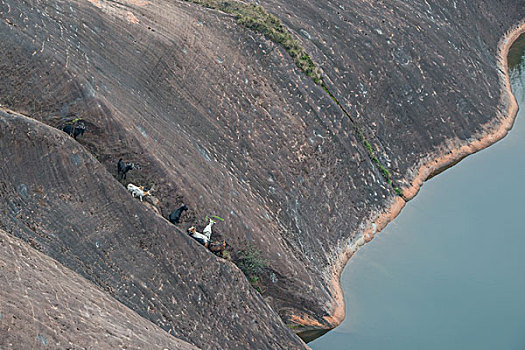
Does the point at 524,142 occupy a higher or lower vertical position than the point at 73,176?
higher

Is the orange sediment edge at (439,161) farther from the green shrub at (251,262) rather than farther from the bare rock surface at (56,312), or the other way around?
the bare rock surface at (56,312)

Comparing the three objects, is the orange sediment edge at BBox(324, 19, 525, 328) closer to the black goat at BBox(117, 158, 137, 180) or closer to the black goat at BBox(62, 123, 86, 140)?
the black goat at BBox(117, 158, 137, 180)

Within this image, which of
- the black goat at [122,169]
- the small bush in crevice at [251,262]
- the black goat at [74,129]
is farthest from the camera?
the small bush in crevice at [251,262]

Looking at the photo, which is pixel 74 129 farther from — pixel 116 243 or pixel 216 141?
pixel 216 141

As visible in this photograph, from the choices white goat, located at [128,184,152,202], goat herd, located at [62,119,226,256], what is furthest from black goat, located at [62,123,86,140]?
white goat, located at [128,184,152,202]

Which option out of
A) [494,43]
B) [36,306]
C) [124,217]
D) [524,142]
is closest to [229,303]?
[124,217]

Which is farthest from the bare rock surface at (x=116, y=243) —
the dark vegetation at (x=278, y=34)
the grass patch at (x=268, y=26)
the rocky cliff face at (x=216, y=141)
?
the grass patch at (x=268, y=26)

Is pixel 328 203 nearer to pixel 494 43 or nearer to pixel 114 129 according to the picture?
pixel 114 129
